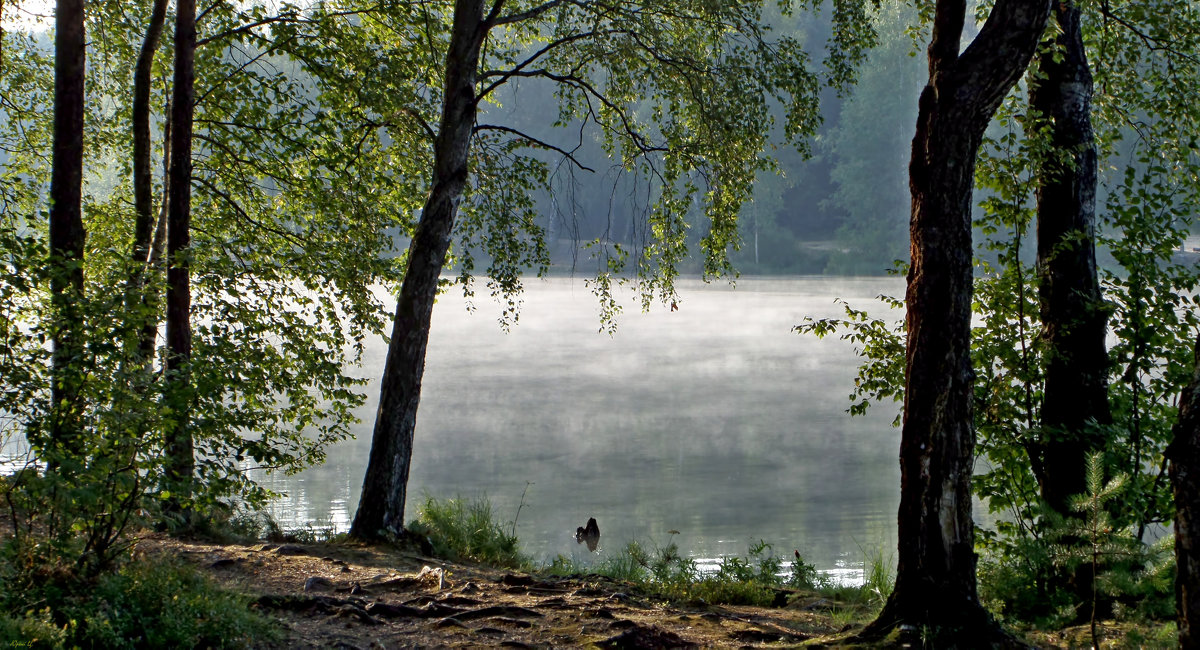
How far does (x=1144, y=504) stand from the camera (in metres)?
6.00

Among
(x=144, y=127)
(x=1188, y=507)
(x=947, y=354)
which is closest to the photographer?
(x=1188, y=507)

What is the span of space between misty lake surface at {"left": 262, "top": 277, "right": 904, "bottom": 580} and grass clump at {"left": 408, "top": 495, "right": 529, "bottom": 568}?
1.39 m

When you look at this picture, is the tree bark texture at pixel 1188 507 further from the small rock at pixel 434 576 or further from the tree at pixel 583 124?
the tree at pixel 583 124

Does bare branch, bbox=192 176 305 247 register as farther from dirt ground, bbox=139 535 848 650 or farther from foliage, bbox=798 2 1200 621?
foliage, bbox=798 2 1200 621

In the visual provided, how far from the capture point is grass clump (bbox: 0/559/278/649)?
13.0 feet

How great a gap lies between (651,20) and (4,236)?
6.35 meters

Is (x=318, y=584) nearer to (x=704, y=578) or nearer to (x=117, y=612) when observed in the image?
(x=117, y=612)

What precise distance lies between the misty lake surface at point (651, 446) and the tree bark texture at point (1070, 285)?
189 inches

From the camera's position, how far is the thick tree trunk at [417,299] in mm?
8734

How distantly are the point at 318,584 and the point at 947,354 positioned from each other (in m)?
3.88

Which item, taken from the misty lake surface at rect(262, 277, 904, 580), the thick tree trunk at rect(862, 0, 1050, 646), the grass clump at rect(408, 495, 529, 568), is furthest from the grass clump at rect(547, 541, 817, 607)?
the thick tree trunk at rect(862, 0, 1050, 646)

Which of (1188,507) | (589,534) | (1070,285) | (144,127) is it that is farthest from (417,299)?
(1188,507)

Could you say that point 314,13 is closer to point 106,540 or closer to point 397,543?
point 397,543

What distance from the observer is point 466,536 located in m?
9.67
